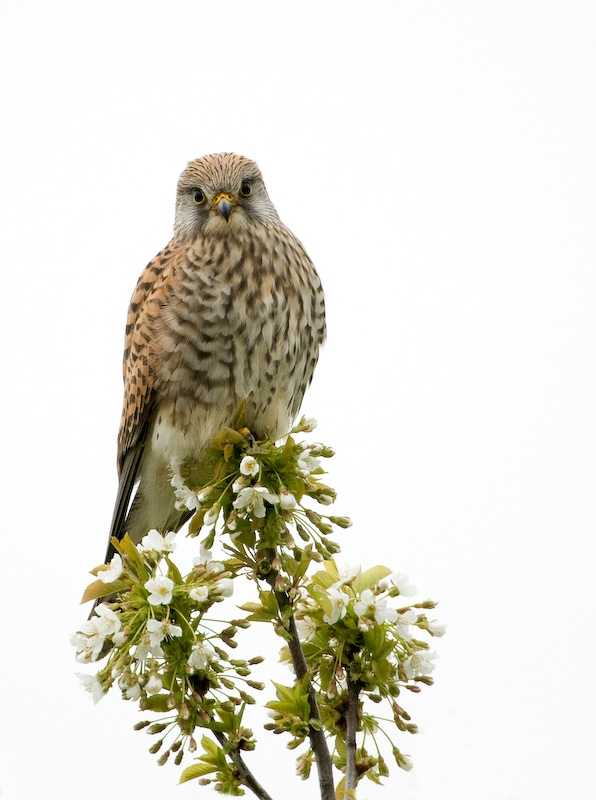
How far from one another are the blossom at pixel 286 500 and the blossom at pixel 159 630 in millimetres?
487

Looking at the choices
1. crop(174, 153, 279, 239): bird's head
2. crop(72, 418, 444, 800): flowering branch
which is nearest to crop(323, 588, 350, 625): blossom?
crop(72, 418, 444, 800): flowering branch

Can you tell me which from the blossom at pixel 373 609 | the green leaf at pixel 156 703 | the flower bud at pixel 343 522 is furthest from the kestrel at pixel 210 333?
the green leaf at pixel 156 703

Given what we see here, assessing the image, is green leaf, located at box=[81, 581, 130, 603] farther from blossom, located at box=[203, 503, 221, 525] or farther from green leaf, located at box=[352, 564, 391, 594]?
green leaf, located at box=[352, 564, 391, 594]

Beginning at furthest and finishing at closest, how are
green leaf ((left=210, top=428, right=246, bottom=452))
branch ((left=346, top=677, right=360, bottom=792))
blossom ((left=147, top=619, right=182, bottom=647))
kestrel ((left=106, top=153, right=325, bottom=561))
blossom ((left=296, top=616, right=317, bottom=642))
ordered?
1. kestrel ((left=106, top=153, right=325, bottom=561))
2. green leaf ((left=210, top=428, right=246, bottom=452))
3. blossom ((left=296, top=616, right=317, bottom=642))
4. branch ((left=346, top=677, right=360, bottom=792))
5. blossom ((left=147, top=619, right=182, bottom=647))

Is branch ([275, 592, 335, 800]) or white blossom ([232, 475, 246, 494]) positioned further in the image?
white blossom ([232, 475, 246, 494])

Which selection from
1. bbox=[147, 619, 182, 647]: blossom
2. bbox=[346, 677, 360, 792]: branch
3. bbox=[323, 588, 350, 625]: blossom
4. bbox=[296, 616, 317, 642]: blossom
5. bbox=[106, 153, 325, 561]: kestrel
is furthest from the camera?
bbox=[106, 153, 325, 561]: kestrel

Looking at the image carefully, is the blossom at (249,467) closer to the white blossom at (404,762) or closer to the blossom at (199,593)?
the blossom at (199,593)

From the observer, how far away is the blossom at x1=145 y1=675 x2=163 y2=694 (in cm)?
259

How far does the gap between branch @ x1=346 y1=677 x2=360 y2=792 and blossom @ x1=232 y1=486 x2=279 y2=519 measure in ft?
1.79

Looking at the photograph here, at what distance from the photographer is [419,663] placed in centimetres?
283

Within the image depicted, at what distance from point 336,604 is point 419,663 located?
0.94ft

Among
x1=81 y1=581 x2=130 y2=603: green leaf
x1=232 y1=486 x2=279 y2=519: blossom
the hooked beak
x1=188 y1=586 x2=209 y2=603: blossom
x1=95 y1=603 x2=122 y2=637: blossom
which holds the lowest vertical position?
x1=95 y1=603 x2=122 y2=637: blossom

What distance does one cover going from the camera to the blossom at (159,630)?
2.58m

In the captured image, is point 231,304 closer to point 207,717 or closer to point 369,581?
point 369,581
